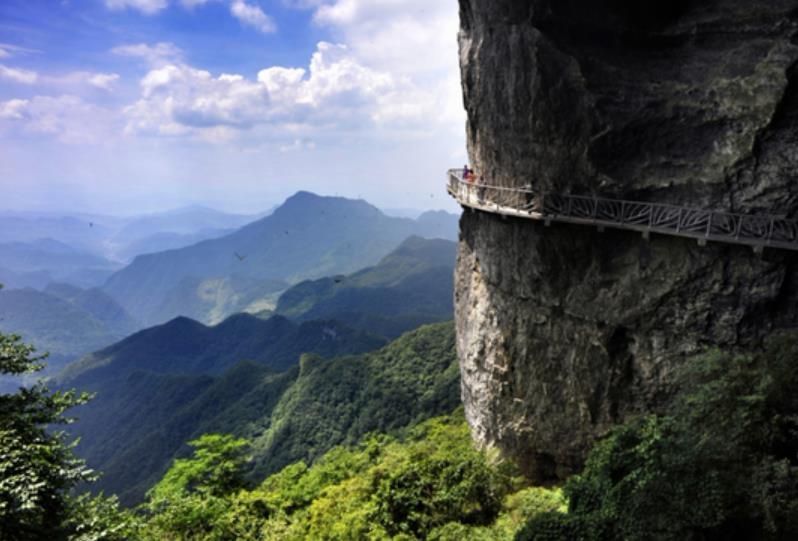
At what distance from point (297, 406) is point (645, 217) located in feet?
249

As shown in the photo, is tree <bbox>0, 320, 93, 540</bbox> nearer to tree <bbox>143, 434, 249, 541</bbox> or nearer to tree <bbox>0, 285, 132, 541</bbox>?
tree <bbox>0, 285, 132, 541</bbox>

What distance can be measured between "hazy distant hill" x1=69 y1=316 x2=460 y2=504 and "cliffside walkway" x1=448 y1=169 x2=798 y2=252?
4698 cm

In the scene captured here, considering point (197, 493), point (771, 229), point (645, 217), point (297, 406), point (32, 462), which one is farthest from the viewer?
point (297, 406)

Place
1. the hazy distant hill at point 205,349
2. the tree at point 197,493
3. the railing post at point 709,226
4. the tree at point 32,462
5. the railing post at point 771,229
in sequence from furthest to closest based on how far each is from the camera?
the hazy distant hill at point 205,349 < the tree at point 197,493 < the railing post at point 709,226 < the railing post at point 771,229 < the tree at point 32,462

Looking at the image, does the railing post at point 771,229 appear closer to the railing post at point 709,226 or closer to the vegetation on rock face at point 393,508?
the railing post at point 709,226

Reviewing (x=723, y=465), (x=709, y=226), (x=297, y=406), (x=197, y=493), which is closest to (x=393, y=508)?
(x=197, y=493)

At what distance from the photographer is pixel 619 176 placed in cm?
1603

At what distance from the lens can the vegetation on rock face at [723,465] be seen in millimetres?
8680

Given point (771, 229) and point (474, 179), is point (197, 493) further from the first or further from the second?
point (771, 229)

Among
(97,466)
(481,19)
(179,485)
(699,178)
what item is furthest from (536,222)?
(97,466)

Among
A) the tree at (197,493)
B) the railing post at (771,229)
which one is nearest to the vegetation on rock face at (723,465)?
the railing post at (771,229)

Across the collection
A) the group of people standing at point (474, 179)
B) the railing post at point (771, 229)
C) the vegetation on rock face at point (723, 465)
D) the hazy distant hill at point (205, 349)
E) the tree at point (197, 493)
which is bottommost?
the hazy distant hill at point (205, 349)

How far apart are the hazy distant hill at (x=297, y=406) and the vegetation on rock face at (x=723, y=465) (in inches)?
2041

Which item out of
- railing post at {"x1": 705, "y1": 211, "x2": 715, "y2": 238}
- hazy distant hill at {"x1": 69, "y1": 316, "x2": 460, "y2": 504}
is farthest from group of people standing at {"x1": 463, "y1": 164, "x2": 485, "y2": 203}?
hazy distant hill at {"x1": 69, "y1": 316, "x2": 460, "y2": 504}
